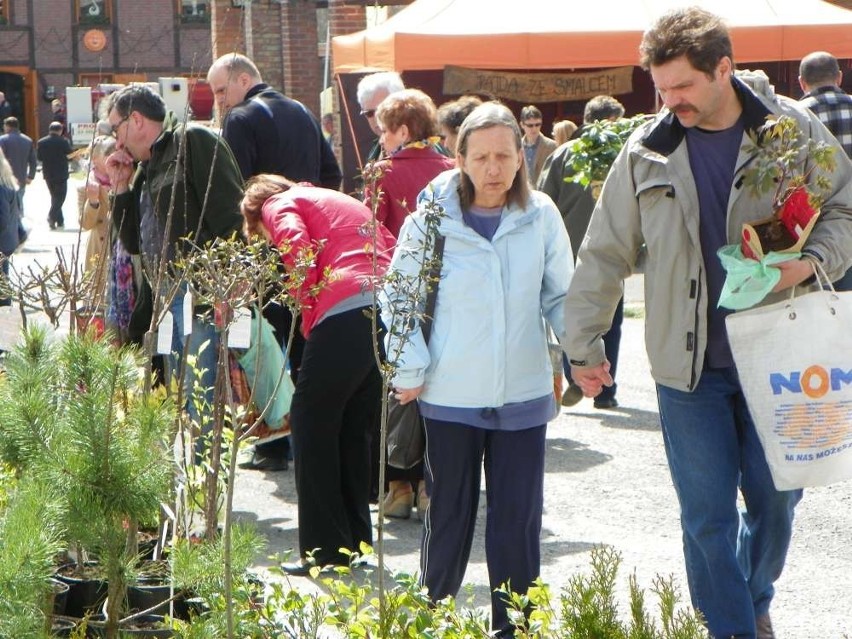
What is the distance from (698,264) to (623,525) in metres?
2.55

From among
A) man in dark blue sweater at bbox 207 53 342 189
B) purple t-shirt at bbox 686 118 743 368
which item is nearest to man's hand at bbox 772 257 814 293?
purple t-shirt at bbox 686 118 743 368

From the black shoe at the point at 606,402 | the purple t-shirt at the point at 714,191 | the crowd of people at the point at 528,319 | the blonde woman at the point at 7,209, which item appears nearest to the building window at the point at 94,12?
the blonde woman at the point at 7,209

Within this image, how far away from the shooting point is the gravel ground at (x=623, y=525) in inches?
189

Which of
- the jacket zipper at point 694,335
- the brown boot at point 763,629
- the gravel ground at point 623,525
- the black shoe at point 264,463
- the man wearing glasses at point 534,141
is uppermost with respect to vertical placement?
the man wearing glasses at point 534,141

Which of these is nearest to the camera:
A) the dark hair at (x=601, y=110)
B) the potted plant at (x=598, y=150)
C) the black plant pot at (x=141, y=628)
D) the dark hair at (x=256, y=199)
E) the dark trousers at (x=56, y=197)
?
the black plant pot at (x=141, y=628)

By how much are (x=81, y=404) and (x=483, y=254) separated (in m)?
1.47

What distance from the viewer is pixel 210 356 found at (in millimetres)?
6102

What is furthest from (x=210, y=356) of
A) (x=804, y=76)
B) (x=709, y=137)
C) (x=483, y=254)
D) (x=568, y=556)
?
(x=804, y=76)

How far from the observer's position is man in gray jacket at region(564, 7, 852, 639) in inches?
138

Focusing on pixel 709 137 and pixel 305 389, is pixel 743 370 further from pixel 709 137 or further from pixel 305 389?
pixel 305 389

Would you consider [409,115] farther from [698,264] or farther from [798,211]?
[798,211]

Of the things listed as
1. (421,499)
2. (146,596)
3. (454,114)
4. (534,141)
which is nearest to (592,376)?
(146,596)

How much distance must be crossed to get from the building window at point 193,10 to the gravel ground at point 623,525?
40918 millimetres

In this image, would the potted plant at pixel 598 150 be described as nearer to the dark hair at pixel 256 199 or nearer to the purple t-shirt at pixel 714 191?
the dark hair at pixel 256 199
